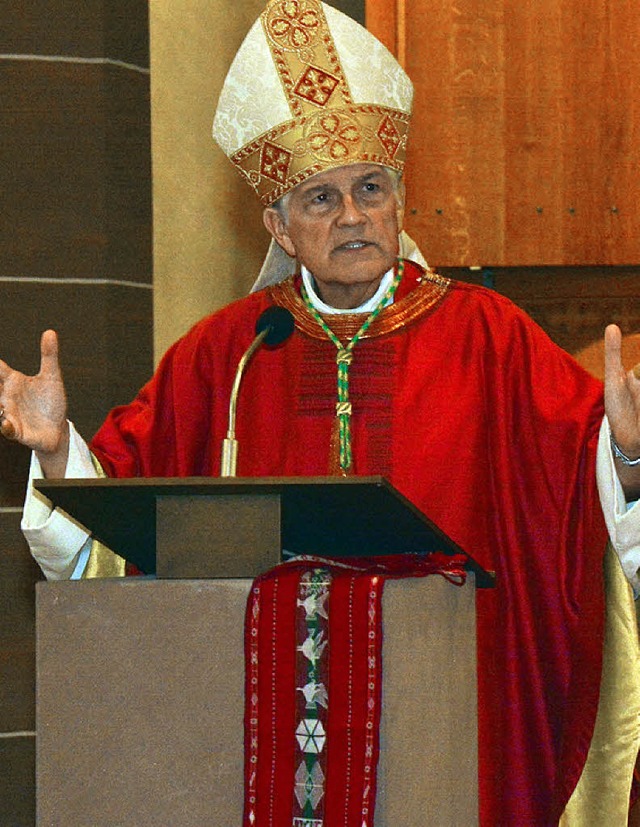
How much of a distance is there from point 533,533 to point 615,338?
76cm

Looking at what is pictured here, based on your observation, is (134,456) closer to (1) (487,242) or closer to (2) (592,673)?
(2) (592,673)

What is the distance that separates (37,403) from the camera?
2967mm

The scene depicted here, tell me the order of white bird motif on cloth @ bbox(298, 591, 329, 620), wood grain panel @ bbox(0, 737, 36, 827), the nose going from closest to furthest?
white bird motif on cloth @ bbox(298, 591, 329, 620) < the nose < wood grain panel @ bbox(0, 737, 36, 827)

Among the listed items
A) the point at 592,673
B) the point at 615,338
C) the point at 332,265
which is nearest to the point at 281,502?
the point at 615,338

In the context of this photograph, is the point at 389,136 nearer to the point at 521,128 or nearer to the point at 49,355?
the point at 49,355

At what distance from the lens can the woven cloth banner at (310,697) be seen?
2299 millimetres

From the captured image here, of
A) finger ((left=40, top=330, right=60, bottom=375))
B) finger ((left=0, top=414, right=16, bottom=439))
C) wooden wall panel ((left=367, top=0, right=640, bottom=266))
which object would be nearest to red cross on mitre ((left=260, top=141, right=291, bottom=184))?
finger ((left=40, top=330, right=60, bottom=375))

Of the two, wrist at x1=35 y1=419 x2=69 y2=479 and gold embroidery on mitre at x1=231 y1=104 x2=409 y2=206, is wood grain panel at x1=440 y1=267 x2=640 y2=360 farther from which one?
wrist at x1=35 y1=419 x2=69 y2=479

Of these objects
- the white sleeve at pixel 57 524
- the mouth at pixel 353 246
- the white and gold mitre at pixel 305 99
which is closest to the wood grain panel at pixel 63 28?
the white and gold mitre at pixel 305 99

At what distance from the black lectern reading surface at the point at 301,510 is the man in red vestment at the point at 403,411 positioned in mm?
484

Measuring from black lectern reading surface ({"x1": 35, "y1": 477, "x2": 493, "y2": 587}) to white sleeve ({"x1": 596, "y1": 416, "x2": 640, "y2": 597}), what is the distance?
1.11 ft

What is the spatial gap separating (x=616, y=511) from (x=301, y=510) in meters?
0.80

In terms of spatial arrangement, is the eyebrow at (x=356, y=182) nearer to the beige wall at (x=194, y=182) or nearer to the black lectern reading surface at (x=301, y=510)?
the black lectern reading surface at (x=301, y=510)

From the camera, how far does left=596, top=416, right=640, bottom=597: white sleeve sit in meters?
2.94
